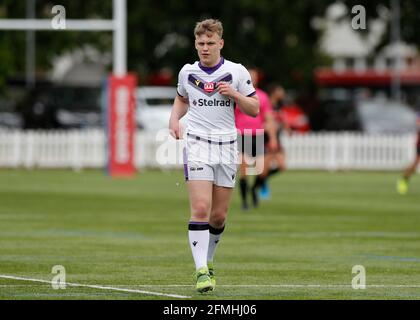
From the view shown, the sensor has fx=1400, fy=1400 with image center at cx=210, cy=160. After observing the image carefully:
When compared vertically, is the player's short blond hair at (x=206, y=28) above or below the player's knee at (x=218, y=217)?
above

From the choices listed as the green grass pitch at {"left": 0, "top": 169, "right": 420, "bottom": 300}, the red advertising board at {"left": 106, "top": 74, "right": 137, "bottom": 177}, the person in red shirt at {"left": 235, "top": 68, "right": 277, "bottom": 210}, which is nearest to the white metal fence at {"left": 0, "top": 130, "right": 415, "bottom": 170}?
the red advertising board at {"left": 106, "top": 74, "right": 137, "bottom": 177}

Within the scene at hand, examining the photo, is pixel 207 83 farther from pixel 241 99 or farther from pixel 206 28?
pixel 206 28

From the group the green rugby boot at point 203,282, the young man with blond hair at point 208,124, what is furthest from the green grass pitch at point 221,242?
the young man with blond hair at point 208,124

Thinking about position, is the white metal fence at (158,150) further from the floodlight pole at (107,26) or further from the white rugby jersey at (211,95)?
the white rugby jersey at (211,95)

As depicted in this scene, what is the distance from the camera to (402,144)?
1524 inches

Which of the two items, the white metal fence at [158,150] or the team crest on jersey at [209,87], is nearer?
the team crest on jersey at [209,87]

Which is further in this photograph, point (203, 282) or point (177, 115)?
point (177, 115)

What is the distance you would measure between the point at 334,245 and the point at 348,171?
72.2ft

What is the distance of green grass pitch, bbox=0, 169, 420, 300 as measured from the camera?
39.1 ft

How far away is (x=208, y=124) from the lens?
11.9 meters

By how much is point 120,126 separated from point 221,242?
1761 cm

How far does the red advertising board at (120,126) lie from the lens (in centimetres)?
3384

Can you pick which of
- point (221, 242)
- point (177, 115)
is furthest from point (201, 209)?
point (221, 242)
